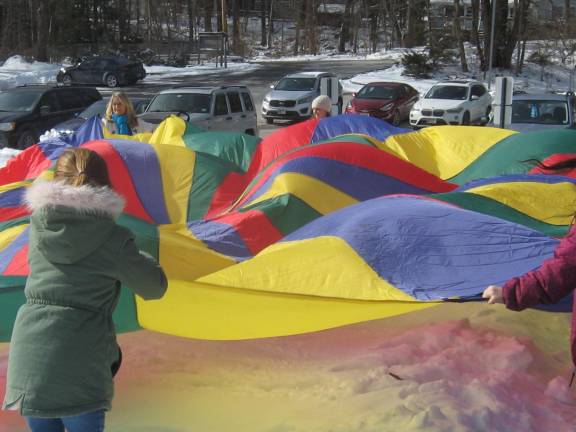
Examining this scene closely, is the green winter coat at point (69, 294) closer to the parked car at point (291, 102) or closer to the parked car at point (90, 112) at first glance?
the parked car at point (90, 112)

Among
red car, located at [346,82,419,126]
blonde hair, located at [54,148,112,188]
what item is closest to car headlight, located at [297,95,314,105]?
red car, located at [346,82,419,126]

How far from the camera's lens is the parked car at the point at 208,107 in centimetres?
1351

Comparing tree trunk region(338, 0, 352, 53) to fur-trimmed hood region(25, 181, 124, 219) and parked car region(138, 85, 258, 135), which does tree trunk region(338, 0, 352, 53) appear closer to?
parked car region(138, 85, 258, 135)

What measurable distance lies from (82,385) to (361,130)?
5705mm

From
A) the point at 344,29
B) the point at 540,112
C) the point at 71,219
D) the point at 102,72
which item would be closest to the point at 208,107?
the point at 540,112

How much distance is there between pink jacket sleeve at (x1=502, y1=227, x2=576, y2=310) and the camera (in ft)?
9.13

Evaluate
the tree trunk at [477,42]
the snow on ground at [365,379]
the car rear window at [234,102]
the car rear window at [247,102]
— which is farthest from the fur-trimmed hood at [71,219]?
the tree trunk at [477,42]

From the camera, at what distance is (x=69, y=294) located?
102 inches

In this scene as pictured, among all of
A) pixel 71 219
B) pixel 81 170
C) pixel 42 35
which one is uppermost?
pixel 42 35

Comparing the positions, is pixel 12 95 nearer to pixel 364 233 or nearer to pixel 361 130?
pixel 361 130

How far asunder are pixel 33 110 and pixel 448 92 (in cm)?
1231

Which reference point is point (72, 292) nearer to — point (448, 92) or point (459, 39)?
point (448, 92)

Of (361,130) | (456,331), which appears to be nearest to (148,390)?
(456,331)

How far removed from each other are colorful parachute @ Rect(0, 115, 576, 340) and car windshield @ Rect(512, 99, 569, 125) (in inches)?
276
